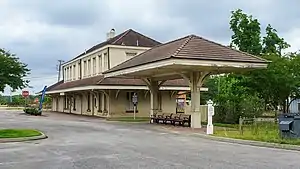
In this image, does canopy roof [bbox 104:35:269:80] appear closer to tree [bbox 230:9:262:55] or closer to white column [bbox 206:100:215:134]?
white column [bbox 206:100:215:134]

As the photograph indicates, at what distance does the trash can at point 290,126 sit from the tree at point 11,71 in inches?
522

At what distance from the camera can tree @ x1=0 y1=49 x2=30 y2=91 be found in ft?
73.4

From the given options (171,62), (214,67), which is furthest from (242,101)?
(171,62)

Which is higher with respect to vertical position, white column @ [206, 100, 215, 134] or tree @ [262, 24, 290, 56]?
tree @ [262, 24, 290, 56]

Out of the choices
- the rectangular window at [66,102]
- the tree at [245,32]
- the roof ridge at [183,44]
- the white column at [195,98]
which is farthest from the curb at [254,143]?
the rectangular window at [66,102]

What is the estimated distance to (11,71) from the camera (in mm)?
22797

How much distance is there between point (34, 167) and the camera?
11.5 meters

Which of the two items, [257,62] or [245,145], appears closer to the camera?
[245,145]

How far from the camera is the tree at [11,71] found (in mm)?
22375

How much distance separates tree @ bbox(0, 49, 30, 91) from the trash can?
13.3 meters

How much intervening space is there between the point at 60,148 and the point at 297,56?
18.8 m

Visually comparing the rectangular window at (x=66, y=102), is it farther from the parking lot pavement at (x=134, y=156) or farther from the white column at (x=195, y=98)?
the parking lot pavement at (x=134, y=156)

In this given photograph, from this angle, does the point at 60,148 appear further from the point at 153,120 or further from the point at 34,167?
the point at 153,120

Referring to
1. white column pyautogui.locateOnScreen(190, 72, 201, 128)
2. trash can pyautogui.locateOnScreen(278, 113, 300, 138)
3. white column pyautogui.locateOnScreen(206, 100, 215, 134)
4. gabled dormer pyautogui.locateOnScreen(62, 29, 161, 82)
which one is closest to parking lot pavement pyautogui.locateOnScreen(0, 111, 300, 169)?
trash can pyautogui.locateOnScreen(278, 113, 300, 138)
